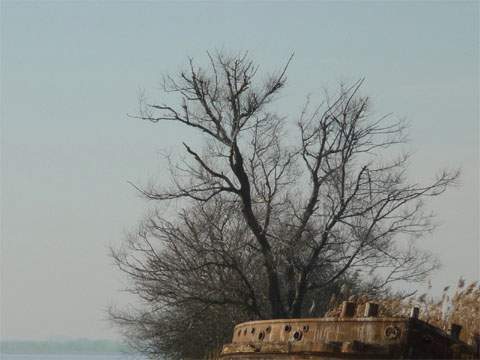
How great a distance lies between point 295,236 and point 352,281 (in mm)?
3212

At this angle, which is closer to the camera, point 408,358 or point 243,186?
point 408,358

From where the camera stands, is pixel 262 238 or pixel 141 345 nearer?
pixel 262 238

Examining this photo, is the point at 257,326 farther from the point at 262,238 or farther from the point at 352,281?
the point at 352,281

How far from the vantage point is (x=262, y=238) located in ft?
101

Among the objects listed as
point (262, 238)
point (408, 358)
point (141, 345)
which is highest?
point (262, 238)

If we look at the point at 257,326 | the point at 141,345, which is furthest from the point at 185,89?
the point at 257,326

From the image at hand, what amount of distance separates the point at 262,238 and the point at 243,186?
1.60m

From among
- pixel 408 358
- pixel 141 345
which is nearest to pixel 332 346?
pixel 408 358

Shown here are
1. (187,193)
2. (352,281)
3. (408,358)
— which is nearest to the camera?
(408,358)

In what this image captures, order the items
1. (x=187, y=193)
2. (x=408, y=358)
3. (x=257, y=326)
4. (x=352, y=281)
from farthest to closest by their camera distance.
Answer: (x=352, y=281)
(x=187, y=193)
(x=257, y=326)
(x=408, y=358)

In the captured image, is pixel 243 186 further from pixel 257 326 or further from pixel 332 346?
pixel 332 346

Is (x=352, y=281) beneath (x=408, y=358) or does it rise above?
above

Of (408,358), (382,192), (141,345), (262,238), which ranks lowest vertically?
(408,358)

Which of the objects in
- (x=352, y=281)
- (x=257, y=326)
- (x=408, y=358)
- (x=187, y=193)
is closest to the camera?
(x=408, y=358)
